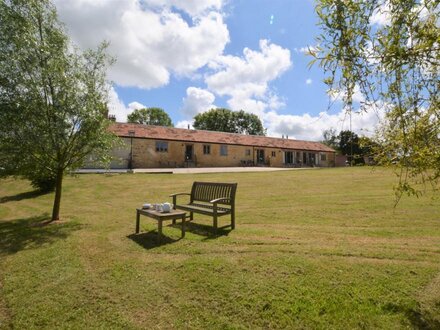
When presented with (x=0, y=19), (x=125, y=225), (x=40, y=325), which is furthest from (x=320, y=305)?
(x=0, y=19)

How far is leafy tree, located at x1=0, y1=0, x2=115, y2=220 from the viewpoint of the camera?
323 inches

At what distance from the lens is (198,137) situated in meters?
34.9

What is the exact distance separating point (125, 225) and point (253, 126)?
219ft

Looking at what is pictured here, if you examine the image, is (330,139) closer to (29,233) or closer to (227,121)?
(227,121)

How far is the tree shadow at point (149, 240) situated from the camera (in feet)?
21.5

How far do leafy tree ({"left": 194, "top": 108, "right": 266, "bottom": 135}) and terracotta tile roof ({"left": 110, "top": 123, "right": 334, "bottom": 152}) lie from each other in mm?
25822

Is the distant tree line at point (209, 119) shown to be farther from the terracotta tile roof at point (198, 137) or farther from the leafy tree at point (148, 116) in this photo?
the terracotta tile roof at point (198, 137)

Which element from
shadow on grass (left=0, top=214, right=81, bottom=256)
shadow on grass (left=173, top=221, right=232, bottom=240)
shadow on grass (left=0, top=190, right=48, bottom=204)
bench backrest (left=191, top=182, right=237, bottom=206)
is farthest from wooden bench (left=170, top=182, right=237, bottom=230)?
shadow on grass (left=0, top=190, right=48, bottom=204)

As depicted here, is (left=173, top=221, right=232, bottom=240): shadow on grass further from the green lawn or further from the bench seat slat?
the bench seat slat

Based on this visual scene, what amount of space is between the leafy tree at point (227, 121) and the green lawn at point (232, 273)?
6131 cm

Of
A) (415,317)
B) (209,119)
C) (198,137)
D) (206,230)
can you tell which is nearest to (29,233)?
(206,230)

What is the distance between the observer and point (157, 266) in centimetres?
536

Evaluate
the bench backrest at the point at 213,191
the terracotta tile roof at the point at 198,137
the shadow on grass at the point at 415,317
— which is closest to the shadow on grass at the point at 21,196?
the bench backrest at the point at 213,191

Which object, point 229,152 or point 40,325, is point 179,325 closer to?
point 40,325
